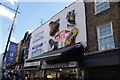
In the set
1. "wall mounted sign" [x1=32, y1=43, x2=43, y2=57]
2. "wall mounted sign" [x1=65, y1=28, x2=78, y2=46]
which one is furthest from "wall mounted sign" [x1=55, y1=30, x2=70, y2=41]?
"wall mounted sign" [x1=32, y1=43, x2=43, y2=57]

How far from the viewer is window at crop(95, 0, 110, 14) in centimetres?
977

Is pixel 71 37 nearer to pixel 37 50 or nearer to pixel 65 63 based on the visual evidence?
Answer: pixel 65 63

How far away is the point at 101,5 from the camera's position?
10242 millimetres

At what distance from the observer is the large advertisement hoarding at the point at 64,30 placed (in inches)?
464

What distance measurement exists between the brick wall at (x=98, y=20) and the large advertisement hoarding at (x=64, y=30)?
636 millimetres

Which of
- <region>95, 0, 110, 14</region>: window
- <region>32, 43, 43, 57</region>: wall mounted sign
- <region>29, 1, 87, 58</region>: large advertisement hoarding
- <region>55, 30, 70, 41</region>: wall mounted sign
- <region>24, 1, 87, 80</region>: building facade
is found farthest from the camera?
<region>32, 43, 43, 57</region>: wall mounted sign

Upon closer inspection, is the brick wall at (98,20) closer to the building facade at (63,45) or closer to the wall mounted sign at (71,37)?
the building facade at (63,45)

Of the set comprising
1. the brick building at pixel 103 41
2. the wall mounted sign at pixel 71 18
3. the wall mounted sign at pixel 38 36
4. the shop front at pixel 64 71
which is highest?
the wall mounted sign at pixel 71 18

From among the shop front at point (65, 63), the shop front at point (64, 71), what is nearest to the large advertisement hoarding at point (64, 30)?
the shop front at point (65, 63)

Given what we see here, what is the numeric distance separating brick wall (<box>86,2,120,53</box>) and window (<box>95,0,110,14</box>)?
0.99 feet

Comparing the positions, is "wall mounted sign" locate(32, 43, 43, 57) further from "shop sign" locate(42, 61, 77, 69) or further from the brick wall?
A: the brick wall

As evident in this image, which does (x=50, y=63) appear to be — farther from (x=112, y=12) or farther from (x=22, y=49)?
(x=22, y=49)

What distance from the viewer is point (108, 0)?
9703mm

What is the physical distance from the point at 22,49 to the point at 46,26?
9.10m
